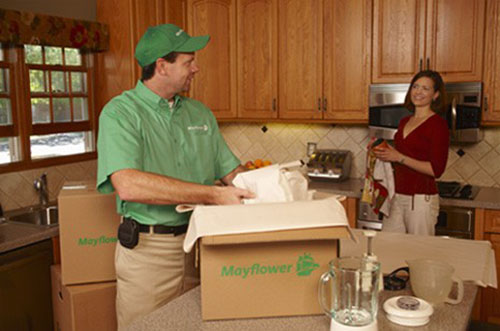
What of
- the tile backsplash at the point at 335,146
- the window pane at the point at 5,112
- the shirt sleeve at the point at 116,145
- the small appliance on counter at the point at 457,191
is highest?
the window pane at the point at 5,112

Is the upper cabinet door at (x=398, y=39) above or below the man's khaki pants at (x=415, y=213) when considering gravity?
above

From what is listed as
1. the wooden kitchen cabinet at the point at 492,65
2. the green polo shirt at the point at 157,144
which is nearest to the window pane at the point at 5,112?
the green polo shirt at the point at 157,144

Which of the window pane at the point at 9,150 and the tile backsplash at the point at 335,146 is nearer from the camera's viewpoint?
the window pane at the point at 9,150

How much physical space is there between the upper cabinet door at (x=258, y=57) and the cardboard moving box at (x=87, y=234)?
1929 mm

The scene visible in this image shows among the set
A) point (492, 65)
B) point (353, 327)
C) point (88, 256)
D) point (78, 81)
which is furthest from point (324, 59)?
point (353, 327)

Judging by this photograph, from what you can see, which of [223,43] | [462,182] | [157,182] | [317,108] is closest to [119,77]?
[223,43]

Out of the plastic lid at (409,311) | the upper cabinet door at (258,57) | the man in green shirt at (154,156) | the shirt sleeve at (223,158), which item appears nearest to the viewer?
the plastic lid at (409,311)

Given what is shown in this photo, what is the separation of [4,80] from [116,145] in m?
1.85

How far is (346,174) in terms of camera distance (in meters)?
3.87

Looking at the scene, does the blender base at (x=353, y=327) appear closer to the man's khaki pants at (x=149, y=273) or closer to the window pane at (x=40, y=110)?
the man's khaki pants at (x=149, y=273)

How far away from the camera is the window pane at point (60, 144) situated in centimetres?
339

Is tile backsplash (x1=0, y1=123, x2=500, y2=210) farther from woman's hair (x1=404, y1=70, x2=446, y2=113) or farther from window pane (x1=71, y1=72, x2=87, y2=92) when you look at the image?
woman's hair (x1=404, y1=70, x2=446, y2=113)

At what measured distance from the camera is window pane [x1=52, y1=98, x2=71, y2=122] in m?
3.51

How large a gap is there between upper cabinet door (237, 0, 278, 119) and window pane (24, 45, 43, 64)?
57.3 inches
